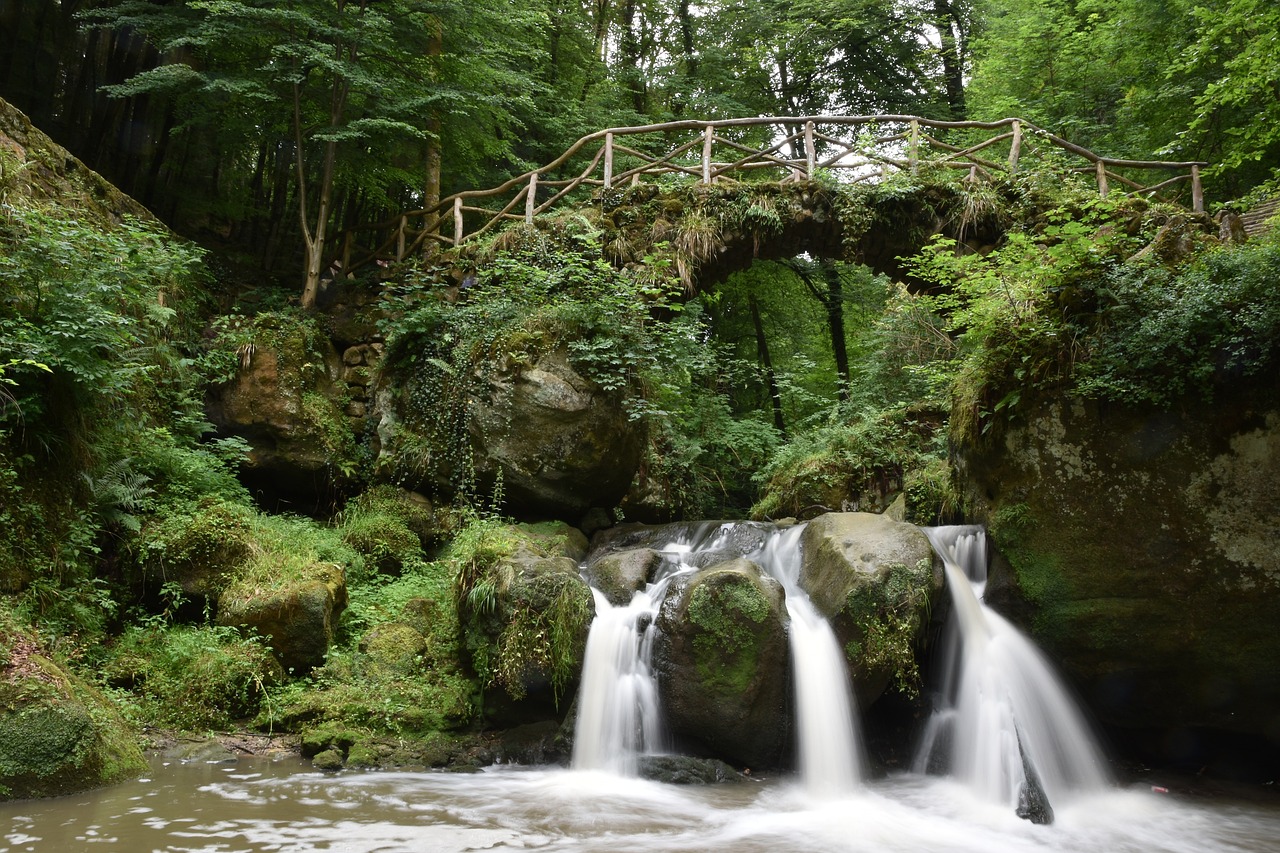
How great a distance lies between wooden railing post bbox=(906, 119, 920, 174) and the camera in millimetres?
12352

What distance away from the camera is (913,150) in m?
12.5

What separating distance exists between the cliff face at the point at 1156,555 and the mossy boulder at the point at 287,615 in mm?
6310

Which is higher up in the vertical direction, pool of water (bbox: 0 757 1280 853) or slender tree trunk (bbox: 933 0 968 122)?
slender tree trunk (bbox: 933 0 968 122)

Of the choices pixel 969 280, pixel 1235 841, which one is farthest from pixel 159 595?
pixel 1235 841

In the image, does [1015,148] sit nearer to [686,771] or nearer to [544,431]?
[544,431]

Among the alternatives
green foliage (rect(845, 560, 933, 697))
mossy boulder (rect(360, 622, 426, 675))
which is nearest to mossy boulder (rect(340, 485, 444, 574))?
mossy boulder (rect(360, 622, 426, 675))

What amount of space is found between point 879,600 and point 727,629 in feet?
4.38

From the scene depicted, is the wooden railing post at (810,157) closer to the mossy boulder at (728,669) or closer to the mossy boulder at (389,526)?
the mossy boulder at (389,526)

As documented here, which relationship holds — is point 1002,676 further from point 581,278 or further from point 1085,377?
point 581,278

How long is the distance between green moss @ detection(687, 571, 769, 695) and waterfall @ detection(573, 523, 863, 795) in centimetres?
47

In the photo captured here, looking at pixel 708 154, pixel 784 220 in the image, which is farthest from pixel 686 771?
pixel 708 154

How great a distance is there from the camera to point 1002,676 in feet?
21.8

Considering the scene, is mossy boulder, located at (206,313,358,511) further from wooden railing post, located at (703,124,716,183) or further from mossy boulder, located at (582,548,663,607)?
wooden railing post, located at (703,124,716,183)

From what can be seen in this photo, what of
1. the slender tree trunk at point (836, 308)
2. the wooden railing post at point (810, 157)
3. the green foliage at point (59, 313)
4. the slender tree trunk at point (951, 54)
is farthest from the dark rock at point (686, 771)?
the slender tree trunk at point (951, 54)
